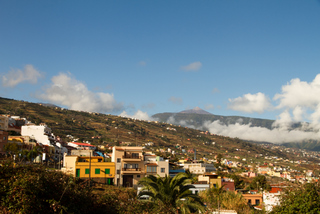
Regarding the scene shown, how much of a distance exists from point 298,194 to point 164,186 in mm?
7438

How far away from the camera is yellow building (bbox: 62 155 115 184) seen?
46719 millimetres

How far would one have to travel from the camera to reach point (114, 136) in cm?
14962

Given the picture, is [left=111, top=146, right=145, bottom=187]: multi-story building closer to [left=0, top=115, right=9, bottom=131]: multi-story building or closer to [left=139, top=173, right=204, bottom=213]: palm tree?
[left=139, top=173, right=204, bottom=213]: palm tree

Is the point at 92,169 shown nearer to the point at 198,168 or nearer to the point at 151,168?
the point at 151,168

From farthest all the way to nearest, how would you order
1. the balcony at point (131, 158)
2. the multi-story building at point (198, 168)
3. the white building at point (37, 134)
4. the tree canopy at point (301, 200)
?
the multi-story building at point (198, 168) → the white building at point (37, 134) → the balcony at point (131, 158) → the tree canopy at point (301, 200)

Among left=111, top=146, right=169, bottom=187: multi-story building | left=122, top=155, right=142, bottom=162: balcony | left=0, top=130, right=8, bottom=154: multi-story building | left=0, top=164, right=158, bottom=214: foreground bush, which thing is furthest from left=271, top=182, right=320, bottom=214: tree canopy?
left=0, top=130, right=8, bottom=154: multi-story building

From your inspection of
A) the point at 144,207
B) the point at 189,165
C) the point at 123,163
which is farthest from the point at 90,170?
the point at 189,165

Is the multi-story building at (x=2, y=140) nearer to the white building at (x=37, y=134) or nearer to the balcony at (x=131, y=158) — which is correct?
the white building at (x=37, y=134)

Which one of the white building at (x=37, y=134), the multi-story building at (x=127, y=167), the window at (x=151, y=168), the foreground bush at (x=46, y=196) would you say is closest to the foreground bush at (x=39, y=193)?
the foreground bush at (x=46, y=196)

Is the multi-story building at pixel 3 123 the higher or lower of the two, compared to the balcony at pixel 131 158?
higher

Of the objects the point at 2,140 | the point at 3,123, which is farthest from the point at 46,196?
the point at 3,123

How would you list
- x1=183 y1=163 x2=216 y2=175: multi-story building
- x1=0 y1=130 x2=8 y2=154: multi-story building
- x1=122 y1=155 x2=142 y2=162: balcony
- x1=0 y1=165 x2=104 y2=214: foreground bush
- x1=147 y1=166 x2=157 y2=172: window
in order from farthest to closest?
x1=183 y1=163 x2=216 y2=175: multi-story building → x1=0 y1=130 x2=8 y2=154: multi-story building → x1=147 y1=166 x2=157 y2=172: window → x1=122 y1=155 x2=142 y2=162: balcony → x1=0 y1=165 x2=104 y2=214: foreground bush

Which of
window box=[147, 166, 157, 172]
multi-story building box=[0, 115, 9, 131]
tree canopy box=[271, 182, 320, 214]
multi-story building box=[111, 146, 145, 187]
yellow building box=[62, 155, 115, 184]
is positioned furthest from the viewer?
multi-story building box=[0, 115, 9, 131]

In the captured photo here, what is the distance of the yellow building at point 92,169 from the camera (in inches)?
1839
